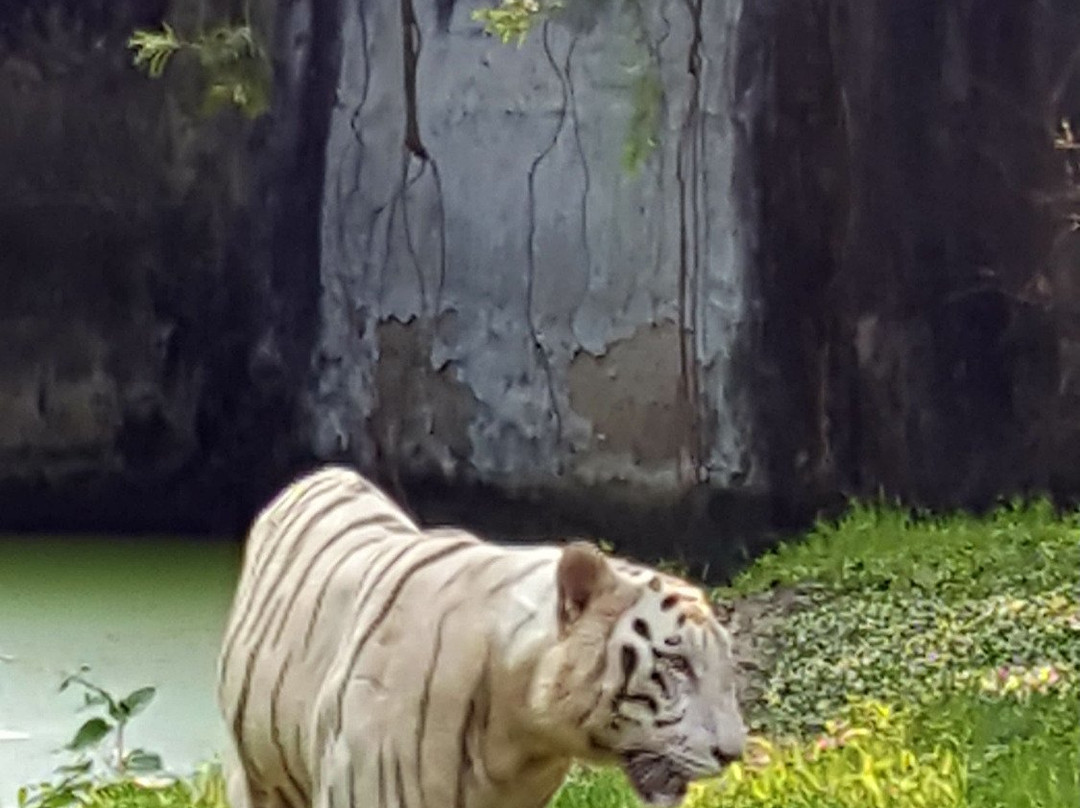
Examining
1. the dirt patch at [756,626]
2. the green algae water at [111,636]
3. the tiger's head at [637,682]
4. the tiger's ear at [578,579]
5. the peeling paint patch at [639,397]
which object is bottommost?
the green algae water at [111,636]

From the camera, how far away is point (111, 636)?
7.27 metres

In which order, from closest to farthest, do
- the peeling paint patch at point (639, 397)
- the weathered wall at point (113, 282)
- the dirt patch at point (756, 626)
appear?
the dirt patch at point (756, 626), the peeling paint patch at point (639, 397), the weathered wall at point (113, 282)

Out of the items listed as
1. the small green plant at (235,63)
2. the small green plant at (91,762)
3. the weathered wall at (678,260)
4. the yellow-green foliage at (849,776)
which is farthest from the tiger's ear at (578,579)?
the weathered wall at (678,260)

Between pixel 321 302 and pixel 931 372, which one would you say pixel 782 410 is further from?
pixel 321 302

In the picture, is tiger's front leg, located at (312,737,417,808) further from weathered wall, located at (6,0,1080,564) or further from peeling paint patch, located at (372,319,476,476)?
peeling paint patch, located at (372,319,476,476)

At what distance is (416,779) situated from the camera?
103 inches

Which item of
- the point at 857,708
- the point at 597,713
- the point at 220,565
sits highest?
the point at 597,713

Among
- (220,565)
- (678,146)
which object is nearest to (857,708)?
(678,146)

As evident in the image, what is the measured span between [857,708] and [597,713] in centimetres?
299

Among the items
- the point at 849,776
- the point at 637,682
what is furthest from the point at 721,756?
the point at 849,776

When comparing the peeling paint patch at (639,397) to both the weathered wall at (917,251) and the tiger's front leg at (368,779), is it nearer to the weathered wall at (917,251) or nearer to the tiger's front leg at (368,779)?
the weathered wall at (917,251)

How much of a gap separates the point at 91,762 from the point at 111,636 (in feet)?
6.89

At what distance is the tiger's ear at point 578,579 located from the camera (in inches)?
97.4

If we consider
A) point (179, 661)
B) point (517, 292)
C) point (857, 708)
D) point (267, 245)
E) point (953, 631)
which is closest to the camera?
point (857, 708)
